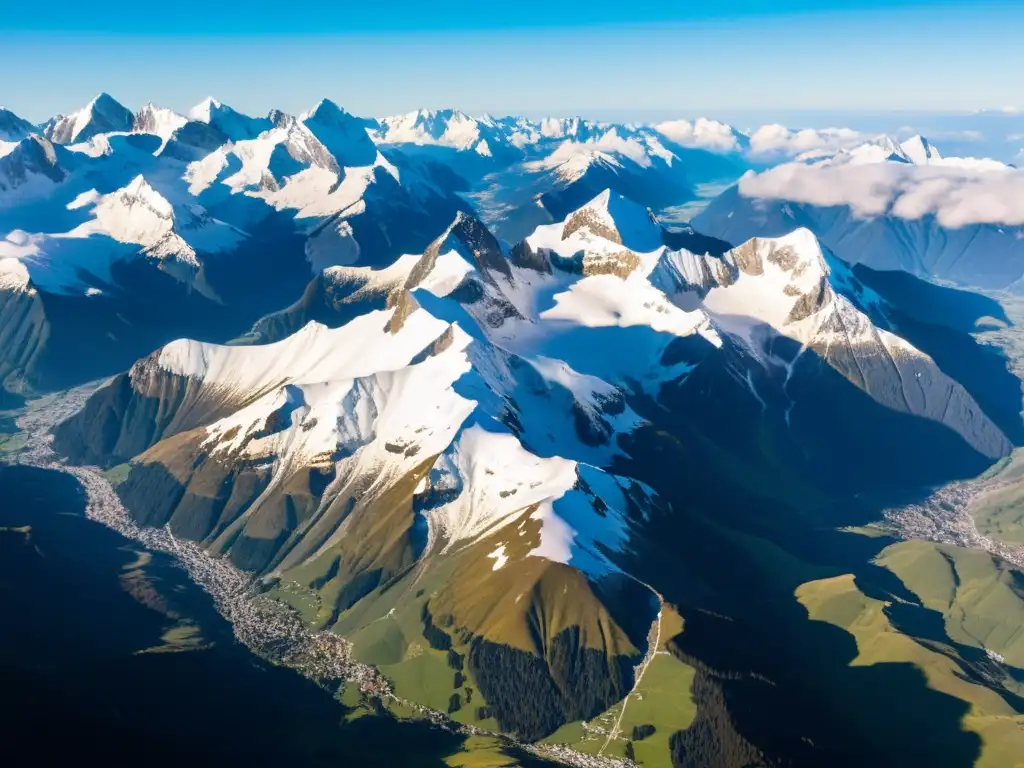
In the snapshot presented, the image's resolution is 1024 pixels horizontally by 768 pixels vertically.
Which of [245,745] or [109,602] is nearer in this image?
[245,745]

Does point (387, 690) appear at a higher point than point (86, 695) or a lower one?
lower

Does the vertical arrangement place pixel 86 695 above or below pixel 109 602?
above

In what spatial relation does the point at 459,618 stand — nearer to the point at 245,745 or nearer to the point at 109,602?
the point at 245,745

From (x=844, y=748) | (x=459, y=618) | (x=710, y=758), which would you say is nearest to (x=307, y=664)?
(x=459, y=618)

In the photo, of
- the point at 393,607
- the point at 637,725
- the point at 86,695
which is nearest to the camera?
the point at 86,695

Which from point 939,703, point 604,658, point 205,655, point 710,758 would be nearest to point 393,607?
point 205,655

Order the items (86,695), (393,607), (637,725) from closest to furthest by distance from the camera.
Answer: (86,695) → (637,725) → (393,607)

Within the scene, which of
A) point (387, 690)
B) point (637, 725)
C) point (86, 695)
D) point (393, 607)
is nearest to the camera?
point (86, 695)

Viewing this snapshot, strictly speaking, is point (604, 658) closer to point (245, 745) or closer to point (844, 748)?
point (844, 748)

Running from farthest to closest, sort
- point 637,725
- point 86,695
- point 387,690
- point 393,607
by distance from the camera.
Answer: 1. point 393,607
2. point 387,690
3. point 637,725
4. point 86,695
